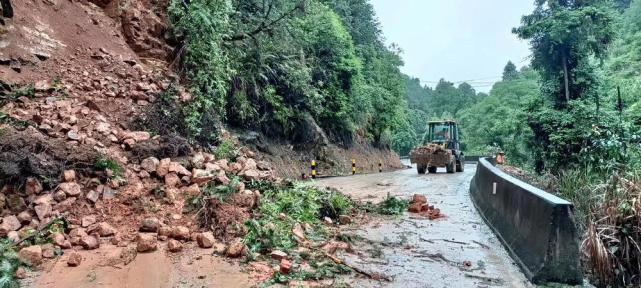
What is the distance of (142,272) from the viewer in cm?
477

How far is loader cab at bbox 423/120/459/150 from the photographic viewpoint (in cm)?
2391

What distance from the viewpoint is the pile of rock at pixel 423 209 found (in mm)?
9605

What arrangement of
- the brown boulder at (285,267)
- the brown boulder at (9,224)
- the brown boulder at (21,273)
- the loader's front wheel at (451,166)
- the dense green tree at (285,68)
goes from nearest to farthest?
the brown boulder at (21,273) → the brown boulder at (285,267) → the brown boulder at (9,224) → the dense green tree at (285,68) → the loader's front wheel at (451,166)

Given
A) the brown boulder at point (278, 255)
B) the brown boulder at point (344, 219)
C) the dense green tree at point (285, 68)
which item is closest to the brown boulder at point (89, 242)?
the brown boulder at point (278, 255)

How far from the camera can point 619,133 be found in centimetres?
1039

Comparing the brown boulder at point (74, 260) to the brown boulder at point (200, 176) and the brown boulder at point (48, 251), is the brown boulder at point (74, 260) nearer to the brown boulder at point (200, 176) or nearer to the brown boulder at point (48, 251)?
the brown boulder at point (48, 251)

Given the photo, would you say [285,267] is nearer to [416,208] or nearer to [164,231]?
[164,231]

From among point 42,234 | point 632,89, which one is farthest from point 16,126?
point 632,89

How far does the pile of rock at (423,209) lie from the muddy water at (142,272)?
5.64 meters

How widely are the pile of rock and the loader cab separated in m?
13.7

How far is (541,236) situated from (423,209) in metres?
4.91

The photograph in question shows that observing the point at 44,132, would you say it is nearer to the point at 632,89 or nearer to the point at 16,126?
the point at 16,126

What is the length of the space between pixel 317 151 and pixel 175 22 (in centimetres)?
1197

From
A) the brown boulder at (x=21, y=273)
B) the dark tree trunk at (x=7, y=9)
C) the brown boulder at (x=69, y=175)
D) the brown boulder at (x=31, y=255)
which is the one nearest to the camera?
the brown boulder at (x=21, y=273)
